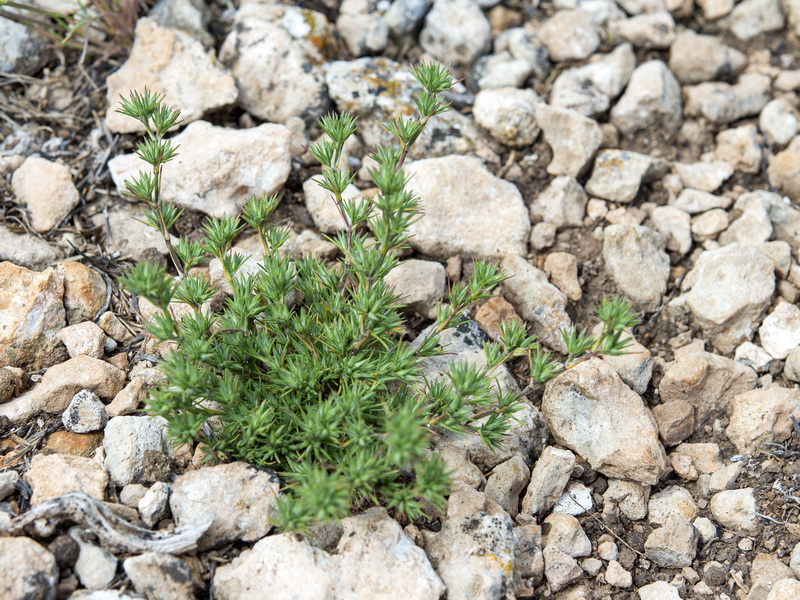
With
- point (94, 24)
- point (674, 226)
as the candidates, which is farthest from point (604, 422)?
point (94, 24)

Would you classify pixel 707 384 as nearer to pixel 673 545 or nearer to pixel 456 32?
pixel 673 545

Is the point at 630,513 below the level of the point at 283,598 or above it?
below

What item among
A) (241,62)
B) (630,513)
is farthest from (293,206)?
(630,513)

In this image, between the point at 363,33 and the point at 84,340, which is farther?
the point at 363,33

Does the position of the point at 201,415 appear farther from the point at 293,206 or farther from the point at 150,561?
the point at 293,206

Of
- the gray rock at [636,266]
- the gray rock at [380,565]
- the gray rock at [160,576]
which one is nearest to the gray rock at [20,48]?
the gray rock at [160,576]

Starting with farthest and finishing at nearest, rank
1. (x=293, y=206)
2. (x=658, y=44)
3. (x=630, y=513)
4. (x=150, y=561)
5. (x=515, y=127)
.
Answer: (x=658, y=44), (x=515, y=127), (x=293, y=206), (x=630, y=513), (x=150, y=561)

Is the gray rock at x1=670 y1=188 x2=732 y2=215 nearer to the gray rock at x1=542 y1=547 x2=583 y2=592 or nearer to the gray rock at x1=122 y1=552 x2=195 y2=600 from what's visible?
the gray rock at x1=542 y1=547 x2=583 y2=592
